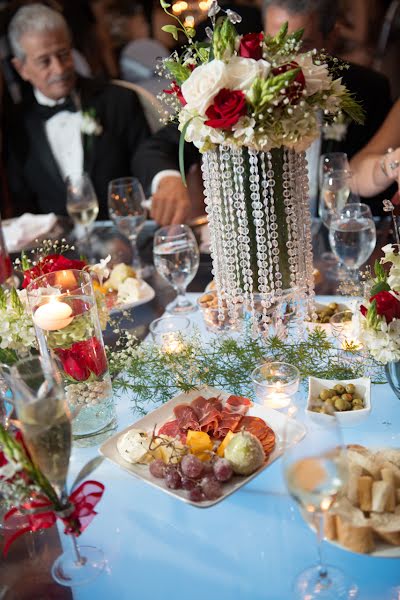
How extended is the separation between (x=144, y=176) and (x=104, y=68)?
319 centimetres

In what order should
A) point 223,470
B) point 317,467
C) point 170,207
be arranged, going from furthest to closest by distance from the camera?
point 170,207 → point 223,470 → point 317,467

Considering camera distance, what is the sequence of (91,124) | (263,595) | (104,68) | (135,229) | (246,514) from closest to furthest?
(263,595)
(246,514)
(135,229)
(91,124)
(104,68)

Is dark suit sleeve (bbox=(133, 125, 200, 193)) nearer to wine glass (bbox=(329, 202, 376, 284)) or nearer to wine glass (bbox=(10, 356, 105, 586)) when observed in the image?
wine glass (bbox=(329, 202, 376, 284))

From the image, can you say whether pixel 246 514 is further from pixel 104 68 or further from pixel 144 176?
pixel 104 68

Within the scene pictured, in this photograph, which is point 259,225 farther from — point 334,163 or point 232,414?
point 334,163

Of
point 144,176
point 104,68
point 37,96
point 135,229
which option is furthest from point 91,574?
point 104,68

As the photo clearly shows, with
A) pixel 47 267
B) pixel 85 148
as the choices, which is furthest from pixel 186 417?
pixel 85 148

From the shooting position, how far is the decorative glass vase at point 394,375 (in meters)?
1.41

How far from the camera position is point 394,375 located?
56.3 inches

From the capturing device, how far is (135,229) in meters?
2.43

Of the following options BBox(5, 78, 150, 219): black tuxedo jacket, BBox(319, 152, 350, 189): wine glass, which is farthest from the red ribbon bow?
BBox(5, 78, 150, 219): black tuxedo jacket

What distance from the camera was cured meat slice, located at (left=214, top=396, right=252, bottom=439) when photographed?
4.51 feet

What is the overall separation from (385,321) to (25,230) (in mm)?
1697

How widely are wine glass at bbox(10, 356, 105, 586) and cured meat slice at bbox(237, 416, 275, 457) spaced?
0.36 m
